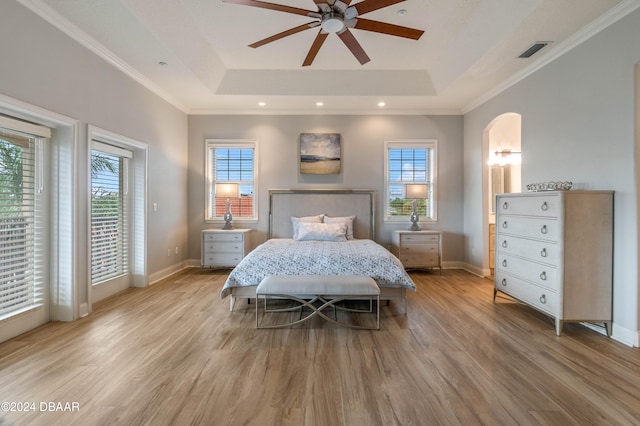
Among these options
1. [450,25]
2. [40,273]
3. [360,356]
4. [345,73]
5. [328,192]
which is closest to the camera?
[360,356]

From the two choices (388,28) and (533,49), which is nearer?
(388,28)

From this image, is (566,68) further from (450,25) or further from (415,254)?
(415,254)

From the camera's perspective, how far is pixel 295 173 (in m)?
5.24

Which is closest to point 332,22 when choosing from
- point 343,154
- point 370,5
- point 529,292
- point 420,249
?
point 370,5

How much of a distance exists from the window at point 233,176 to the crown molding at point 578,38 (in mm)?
4264

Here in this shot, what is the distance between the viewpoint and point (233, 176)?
5289mm

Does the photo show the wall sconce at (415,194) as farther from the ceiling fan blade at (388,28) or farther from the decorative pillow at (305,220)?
the ceiling fan blade at (388,28)

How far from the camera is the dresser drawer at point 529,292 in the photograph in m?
2.60

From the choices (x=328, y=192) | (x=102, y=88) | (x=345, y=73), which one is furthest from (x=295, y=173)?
(x=102, y=88)

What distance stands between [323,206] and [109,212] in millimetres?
3221

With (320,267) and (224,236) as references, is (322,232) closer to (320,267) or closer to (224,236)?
(320,267)

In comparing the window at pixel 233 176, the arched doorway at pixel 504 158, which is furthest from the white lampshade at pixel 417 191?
the window at pixel 233 176

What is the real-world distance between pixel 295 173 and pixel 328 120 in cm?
119

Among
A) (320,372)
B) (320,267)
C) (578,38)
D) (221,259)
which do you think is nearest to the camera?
(320,372)
